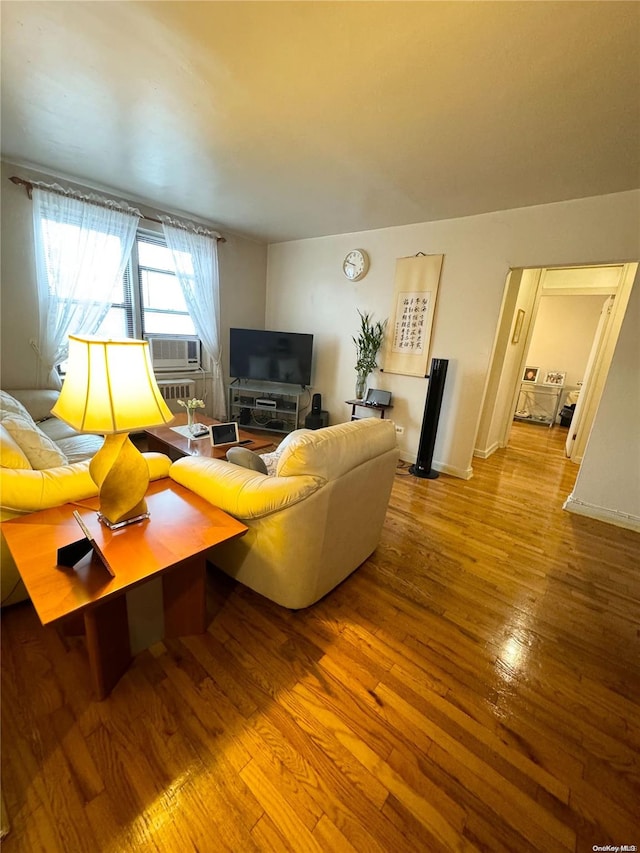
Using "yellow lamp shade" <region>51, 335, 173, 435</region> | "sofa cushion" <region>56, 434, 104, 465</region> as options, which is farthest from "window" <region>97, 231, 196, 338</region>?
"yellow lamp shade" <region>51, 335, 173, 435</region>

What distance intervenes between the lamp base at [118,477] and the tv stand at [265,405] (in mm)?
2965

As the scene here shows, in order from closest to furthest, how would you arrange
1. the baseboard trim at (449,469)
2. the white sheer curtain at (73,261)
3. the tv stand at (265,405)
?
the white sheer curtain at (73,261) → the baseboard trim at (449,469) → the tv stand at (265,405)

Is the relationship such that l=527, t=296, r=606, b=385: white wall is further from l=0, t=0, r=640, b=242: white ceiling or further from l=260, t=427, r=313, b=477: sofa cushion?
l=260, t=427, r=313, b=477: sofa cushion

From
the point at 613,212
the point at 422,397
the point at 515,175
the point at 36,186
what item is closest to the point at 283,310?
the point at 422,397

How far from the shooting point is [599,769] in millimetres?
1100

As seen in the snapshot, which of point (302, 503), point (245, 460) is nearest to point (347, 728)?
point (302, 503)

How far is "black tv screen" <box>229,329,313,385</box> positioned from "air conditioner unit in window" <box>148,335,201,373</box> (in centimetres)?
45

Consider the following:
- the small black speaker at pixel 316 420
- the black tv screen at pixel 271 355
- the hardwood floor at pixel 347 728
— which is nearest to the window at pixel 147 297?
the black tv screen at pixel 271 355

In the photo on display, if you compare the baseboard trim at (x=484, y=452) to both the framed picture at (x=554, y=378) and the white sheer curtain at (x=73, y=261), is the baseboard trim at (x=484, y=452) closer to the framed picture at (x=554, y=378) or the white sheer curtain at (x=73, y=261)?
the framed picture at (x=554, y=378)

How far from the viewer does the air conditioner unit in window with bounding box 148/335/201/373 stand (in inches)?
149

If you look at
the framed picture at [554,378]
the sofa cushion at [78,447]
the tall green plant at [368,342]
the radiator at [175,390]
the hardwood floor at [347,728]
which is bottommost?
the hardwood floor at [347,728]

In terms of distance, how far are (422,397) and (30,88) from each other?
3.56m

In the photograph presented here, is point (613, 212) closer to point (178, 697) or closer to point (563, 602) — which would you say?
point (563, 602)

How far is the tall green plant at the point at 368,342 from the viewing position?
373 centimetres
